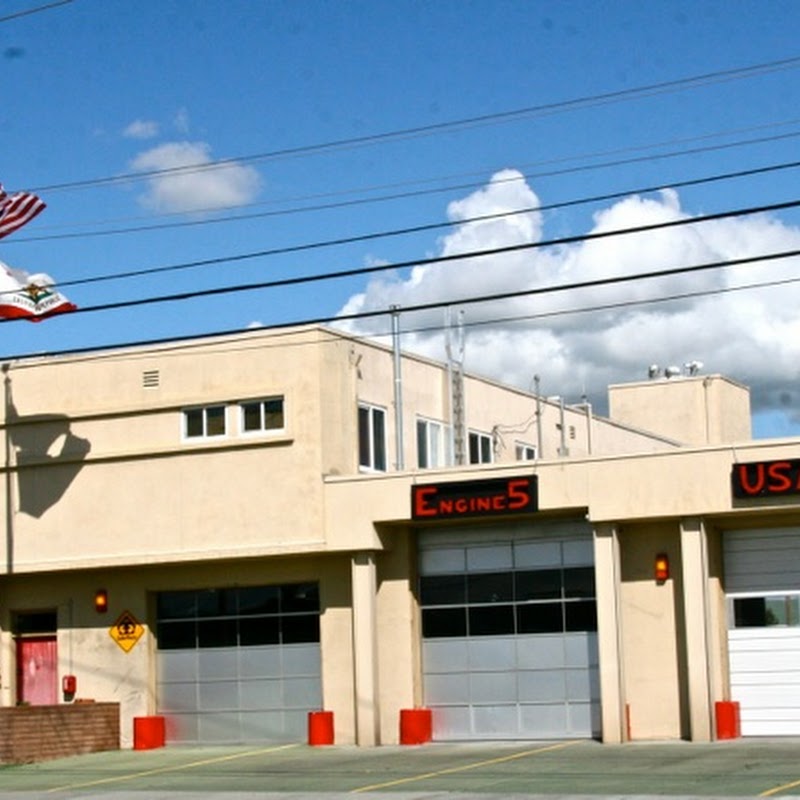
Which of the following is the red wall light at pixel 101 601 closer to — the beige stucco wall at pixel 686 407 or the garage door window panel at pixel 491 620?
the garage door window panel at pixel 491 620

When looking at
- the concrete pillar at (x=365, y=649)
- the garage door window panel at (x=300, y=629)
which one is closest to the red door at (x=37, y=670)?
the garage door window panel at (x=300, y=629)

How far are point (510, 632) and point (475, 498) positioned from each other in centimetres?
289

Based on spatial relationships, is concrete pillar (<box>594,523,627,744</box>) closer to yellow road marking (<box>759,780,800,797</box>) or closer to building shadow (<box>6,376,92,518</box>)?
yellow road marking (<box>759,780,800,797</box>)

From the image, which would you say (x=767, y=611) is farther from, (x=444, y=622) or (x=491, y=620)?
(x=444, y=622)

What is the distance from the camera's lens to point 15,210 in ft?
99.1

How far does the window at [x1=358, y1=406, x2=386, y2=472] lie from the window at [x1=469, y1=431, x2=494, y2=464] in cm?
399

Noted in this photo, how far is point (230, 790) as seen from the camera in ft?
82.2

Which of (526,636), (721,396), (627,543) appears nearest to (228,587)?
(526,636)

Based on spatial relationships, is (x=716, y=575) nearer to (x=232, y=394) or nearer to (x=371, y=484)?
(x=371, y=484)

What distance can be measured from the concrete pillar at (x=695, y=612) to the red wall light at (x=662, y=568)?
691mm

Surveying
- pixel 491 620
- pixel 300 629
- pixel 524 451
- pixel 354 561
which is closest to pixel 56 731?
pixel 300 629

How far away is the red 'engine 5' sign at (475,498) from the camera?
31.3 m

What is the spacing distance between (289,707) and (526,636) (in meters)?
5.07

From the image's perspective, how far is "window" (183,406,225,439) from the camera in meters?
34.0
